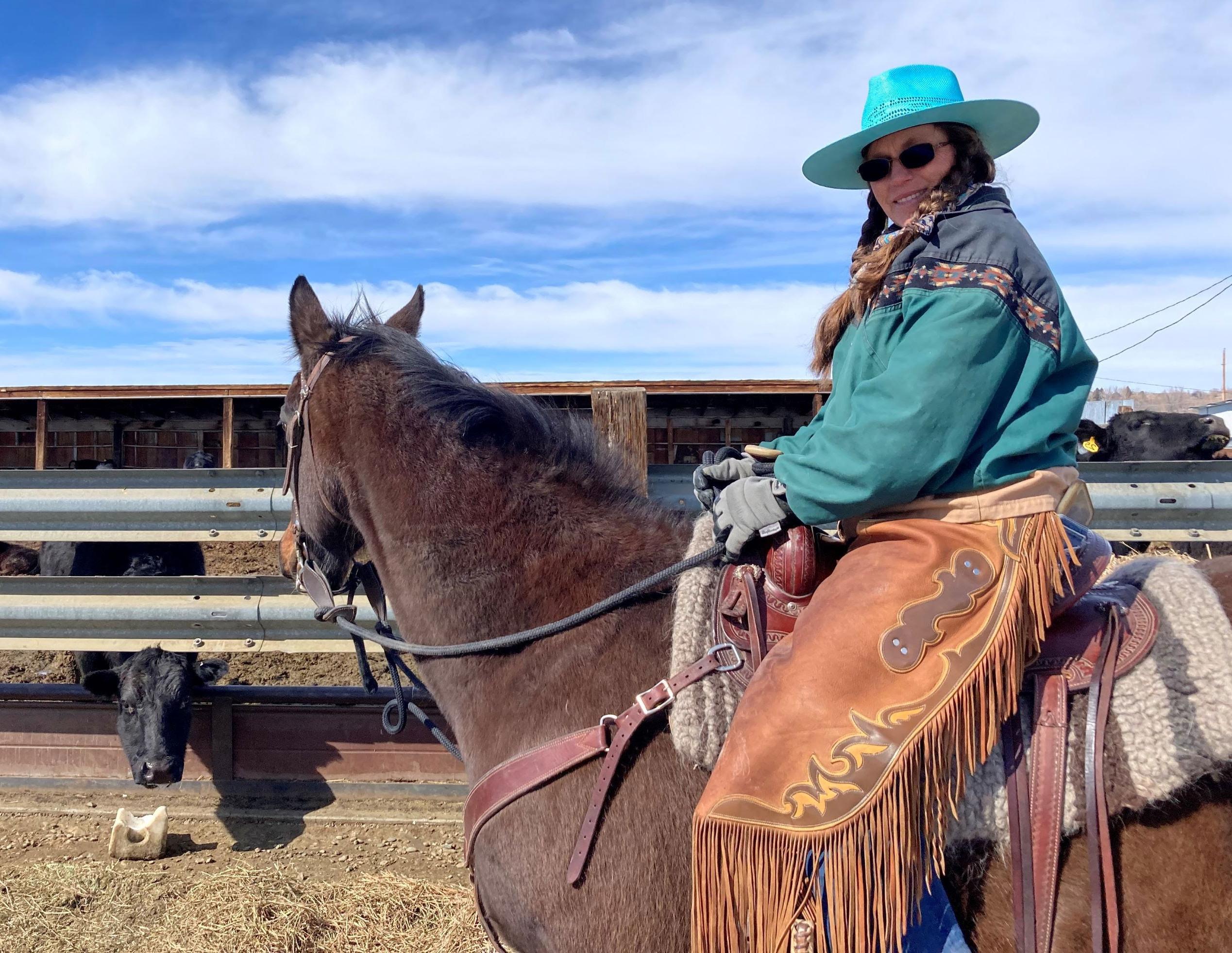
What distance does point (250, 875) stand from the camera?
399 centimetres

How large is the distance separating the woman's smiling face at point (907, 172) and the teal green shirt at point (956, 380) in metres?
0.13

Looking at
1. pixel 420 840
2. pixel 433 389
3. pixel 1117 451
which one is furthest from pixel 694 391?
pixel 433 389

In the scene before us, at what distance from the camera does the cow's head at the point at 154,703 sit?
14.6 ft

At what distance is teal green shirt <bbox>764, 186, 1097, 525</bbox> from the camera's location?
1.58m

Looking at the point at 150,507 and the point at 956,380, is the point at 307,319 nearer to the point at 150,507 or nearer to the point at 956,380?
the point at 956,380

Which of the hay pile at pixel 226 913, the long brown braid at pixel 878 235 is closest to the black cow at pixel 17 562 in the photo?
the hay pile at pixel 226 913

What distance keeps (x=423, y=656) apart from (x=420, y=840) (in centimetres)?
259

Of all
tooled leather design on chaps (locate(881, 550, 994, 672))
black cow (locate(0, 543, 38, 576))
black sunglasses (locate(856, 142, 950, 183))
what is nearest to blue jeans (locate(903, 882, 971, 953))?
tooled leather design on chaps (locate(881, 550, 994, 672))

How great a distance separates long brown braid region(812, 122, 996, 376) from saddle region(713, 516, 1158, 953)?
0.52m

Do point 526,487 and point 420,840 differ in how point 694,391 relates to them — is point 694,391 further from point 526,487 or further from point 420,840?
point 526,487

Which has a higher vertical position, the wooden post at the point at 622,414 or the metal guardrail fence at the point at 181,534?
the wooden post at the point at 622,414

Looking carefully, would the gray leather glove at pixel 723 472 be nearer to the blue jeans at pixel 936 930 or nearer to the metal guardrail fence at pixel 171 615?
the blue jeans at pixel 936 930

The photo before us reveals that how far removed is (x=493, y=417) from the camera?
2.24 metres

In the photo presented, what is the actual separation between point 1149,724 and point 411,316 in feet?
7.79
